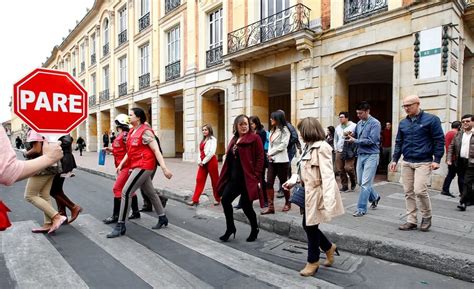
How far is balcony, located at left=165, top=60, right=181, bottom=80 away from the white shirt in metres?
13.5

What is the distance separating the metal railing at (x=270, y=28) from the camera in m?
10.4

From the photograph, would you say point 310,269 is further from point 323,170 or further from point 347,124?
point 347,124

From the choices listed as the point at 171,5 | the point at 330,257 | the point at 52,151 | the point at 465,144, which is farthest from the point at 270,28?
the point at 52,151

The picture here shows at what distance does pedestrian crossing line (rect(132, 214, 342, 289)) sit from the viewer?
10.1 feet

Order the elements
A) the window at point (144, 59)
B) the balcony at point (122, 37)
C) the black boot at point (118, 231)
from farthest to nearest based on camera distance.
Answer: the balcony at point (122, 37) < the window at point (144, 59) < the black boot at point (118, 231)

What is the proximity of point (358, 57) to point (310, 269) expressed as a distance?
775 cm

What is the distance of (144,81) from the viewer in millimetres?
19875

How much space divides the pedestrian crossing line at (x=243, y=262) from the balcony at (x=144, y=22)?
17417 millimetres

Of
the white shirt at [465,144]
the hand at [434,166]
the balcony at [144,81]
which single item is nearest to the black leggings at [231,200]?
the hand at [434,166]

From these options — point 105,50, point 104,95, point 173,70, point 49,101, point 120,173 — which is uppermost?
point 105,50

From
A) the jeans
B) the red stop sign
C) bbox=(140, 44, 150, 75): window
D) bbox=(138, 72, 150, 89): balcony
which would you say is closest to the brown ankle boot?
the jeans

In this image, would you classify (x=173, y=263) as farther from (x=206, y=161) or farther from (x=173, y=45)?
(x=173, y=45)

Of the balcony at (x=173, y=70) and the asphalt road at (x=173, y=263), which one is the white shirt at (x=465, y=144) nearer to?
the asphalt road at (x=173, y=263)

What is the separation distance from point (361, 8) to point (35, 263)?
391 inches
